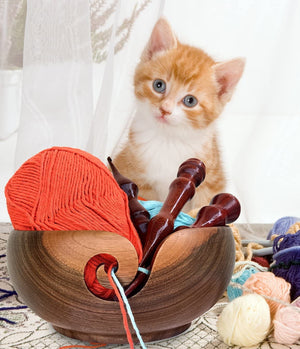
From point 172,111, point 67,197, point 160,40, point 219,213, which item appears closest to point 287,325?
point 219,213

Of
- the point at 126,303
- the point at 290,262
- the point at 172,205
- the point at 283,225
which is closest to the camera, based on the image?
the point at 126,303

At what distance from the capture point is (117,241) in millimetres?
561

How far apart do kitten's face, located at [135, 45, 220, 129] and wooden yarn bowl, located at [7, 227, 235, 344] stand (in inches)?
19.0

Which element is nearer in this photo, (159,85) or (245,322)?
(245,322)

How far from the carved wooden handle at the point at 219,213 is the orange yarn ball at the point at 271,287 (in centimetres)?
13

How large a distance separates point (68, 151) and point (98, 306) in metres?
0.18

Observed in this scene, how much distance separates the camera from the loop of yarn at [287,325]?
673mm

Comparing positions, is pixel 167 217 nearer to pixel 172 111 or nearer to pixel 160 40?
pixel 172 111

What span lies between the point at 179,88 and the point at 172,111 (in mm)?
Result: 54

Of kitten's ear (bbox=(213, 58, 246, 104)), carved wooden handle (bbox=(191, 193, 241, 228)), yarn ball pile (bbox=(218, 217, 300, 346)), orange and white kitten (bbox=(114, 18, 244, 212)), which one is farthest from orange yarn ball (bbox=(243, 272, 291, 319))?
kitten's ear (bbox=(213, 58, 246, 104))

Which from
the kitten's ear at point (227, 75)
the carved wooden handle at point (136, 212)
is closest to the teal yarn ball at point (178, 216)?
the carved wooden handle at point (136, 212)

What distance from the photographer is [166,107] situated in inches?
40.3

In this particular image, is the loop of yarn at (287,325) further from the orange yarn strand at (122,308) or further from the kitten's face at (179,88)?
the kitten's face at (179,88)

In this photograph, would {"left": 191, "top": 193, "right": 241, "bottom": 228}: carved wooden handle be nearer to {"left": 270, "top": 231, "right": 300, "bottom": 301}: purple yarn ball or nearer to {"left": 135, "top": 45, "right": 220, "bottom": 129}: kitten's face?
{"left": 270, "top": 231, "right": 300, "bottom": 301}: purple yarn ball
